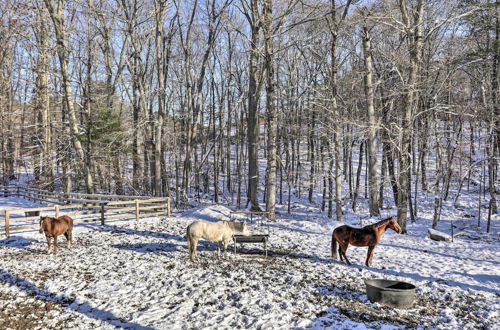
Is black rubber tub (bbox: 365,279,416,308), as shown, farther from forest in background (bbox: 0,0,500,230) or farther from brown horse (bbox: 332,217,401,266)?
forest in background (bbox: 0,0,500,230)

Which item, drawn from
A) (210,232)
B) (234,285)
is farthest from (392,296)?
(210,232)

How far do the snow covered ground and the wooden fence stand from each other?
1.11m

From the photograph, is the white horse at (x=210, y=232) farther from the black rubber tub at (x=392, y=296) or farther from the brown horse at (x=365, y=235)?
the black rubber tub at (x=392, y=296)

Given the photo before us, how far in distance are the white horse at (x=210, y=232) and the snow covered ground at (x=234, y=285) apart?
19.3 inches

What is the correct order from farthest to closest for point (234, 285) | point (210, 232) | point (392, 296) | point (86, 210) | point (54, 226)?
point (86, 210) → point (54, 226) → point (210, 232) → point (234, 285) → point (392, 296)

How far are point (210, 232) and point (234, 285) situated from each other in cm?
250

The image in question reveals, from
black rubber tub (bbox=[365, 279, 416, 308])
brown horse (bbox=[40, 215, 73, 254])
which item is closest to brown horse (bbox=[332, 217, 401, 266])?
black rubber tub (bbox=[365, 279, 416, 308])

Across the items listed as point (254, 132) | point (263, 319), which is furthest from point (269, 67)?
point (263, 319)

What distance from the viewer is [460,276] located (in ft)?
28.1

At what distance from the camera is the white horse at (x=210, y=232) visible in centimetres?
961

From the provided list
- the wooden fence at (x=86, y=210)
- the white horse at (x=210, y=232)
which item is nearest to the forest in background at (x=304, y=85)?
the wooden fence at (x=86, y=210)

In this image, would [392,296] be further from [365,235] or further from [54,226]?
[54,226]

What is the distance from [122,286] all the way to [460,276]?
8063mm

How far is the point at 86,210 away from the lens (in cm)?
1933
